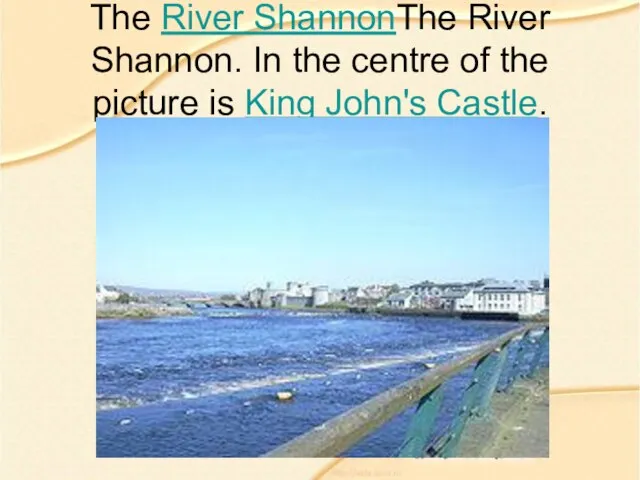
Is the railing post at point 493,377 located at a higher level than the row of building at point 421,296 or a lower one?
lower

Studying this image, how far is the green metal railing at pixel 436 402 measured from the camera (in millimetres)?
1750

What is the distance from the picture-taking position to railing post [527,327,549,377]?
3.07 m

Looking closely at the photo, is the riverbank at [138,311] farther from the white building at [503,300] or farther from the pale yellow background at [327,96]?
the white building at [503,300]

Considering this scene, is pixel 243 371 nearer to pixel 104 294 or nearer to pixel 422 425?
pixel 104 294

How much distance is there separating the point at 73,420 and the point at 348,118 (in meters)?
1.52

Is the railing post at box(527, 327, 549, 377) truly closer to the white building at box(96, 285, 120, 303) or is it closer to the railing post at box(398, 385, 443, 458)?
the railing post at box(398, 385, 443, 458)

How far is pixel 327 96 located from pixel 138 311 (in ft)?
3.65

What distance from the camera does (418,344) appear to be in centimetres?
334

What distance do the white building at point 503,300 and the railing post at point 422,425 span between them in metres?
0.68

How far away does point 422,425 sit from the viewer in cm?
263

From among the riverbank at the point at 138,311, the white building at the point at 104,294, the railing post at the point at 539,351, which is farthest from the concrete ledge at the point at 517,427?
the white building at the point at 104,294

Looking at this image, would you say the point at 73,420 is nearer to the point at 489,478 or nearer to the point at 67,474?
the point at 67,474

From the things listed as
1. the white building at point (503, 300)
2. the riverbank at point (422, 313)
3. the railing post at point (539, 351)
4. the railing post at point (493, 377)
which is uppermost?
the white building at point (503, 300)

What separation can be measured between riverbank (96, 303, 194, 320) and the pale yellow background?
68 millimetres
